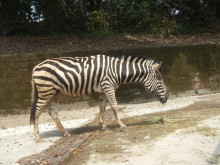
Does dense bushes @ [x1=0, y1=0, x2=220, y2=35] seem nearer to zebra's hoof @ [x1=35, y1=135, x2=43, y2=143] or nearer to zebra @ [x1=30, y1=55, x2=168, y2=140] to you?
zebra @ [x1=30, y1=55, x2=168, y2=140]

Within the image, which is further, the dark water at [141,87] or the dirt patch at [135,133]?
Answer: the dark water at [141,87]

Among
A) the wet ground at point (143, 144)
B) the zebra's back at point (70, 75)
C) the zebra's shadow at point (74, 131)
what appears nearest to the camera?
the wet ground at point (143, 144)

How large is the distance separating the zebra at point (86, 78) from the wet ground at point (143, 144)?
52 cm

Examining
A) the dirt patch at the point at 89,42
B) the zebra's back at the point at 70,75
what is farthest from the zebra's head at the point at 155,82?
the dirt patch at the point at 89,42

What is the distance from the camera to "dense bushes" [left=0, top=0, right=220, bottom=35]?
1152 cm

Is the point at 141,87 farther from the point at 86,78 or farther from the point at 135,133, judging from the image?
the point at 135,133

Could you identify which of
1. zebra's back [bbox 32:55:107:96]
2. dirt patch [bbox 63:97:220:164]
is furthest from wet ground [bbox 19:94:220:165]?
zebra's back [bbox 32:55:107:96]

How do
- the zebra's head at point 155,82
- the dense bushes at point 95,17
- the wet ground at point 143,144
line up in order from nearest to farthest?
the wet ground at point 143,144 < the zebra's head at point 155,82 < the dense bushes at point 95,17

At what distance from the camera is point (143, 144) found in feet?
15.0

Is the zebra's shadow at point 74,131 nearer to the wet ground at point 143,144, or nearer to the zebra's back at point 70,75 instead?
the wet ground at point 143,144

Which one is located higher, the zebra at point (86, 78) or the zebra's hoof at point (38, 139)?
the zebra at point (86, 78)

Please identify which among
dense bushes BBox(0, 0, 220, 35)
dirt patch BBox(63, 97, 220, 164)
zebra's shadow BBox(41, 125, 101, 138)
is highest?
dense bushes BBox(0, 0, 220, 35)

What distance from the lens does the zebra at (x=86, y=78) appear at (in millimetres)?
5645

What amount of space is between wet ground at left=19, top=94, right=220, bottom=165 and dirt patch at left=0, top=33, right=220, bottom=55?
496 centimetres
